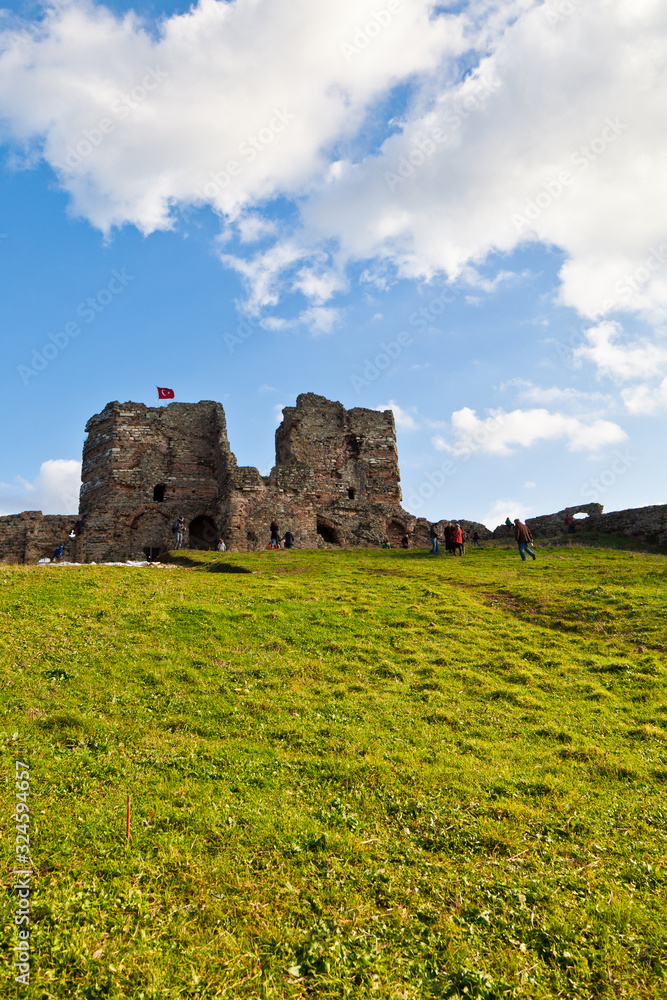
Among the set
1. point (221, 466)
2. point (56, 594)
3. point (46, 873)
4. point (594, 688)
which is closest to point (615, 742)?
point (594, 688)

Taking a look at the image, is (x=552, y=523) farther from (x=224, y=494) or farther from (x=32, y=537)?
(x=32, y=537)

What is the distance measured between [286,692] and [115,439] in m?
34.6

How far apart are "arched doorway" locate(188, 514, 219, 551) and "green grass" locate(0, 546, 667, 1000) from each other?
85.4 feet

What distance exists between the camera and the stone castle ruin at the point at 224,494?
38281 mm

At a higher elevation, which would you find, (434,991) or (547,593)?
(547,593)

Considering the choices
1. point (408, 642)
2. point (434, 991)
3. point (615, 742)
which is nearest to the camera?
point (434, 991)

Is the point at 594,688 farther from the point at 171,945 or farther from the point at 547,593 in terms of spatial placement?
the point at 171,945

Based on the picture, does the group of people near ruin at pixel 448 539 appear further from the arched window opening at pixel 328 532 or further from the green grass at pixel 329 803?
the green grass at pixel 329 803

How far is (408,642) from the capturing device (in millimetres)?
15523

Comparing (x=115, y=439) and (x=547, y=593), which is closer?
(x=547, y=593)

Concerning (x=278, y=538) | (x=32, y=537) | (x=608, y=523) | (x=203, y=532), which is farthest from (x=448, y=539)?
(x=32, y=537)

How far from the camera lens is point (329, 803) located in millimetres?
8273

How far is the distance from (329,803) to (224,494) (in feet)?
105

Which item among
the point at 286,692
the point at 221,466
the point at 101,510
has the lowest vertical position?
the point at 286,692
